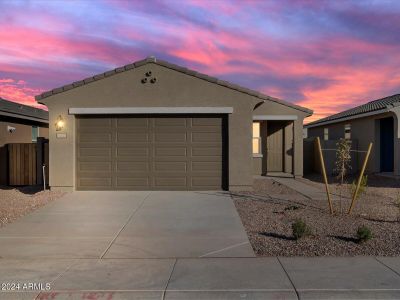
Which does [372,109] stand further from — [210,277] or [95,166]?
[210,277]

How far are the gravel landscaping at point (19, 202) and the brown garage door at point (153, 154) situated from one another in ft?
4.87

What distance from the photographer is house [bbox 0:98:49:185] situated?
17.8 metres

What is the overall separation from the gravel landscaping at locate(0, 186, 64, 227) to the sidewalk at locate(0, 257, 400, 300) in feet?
12.4

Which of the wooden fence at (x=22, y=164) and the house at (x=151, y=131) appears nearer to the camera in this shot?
the house at (x=151, y=131)

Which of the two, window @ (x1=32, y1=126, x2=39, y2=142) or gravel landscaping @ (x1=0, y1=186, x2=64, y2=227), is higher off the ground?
window @ (x1=32, y1=126, x2=39, y2=142)

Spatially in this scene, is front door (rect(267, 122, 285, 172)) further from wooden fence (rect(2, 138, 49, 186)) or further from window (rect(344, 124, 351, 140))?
wooden fence (rect(2, 138, 49, 186))

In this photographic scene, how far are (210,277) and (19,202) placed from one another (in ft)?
27.1

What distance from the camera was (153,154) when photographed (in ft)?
47.6

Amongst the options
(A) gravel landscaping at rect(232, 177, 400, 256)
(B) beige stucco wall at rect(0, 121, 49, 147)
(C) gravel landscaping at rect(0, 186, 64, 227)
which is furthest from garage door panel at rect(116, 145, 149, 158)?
(B) beige stucco wall at rect(0, 121, 49, 147)

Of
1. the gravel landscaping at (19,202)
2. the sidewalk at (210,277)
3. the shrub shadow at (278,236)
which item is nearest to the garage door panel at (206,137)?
the gravel landscaping at (19,202)

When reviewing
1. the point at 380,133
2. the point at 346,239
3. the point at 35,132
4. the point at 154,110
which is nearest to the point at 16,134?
the point at 35,132

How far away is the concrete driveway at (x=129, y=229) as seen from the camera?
761 centimetres

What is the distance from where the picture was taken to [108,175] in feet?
47.6

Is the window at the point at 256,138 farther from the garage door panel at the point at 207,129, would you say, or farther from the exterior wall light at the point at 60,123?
the exterior wall light at the point at 60,123
